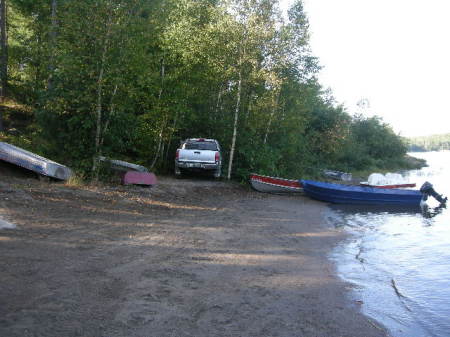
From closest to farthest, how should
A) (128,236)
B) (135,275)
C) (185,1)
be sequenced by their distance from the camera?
(135,275)
(128,236)
(185,1)

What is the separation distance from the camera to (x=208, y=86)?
2145 centimetres

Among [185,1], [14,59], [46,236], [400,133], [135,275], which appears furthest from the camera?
[400,133]

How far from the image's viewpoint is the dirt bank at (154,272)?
14.3 ft

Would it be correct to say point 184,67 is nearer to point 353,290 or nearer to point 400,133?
point 353,290

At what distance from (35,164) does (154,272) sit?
316 inches

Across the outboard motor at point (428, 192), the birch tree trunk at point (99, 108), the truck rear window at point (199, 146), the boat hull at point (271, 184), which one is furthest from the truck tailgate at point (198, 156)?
the outboard motor at point (428, 192)

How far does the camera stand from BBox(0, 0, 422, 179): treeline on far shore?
1309 centimetres

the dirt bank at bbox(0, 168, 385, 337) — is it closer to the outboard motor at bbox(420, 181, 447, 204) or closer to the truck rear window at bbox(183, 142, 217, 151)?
the truck rear window at bbox(183, 142, 217, 151)

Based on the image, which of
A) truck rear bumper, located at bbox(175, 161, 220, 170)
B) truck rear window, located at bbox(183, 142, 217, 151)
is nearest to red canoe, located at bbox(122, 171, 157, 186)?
truck rear bumper, located at bbox(175, 161, 220, 170)

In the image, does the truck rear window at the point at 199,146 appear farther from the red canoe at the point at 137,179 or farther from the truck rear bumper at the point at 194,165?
the red canoe at the point at 137,179

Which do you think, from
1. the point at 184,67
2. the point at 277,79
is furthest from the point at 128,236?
the point at 277,79

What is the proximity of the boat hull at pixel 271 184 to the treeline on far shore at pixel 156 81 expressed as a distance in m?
1.39

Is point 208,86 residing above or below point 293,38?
below

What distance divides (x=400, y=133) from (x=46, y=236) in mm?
70237
